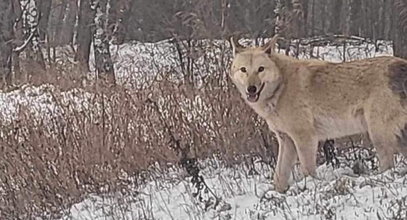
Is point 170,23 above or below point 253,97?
above

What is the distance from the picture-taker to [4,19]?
2053 cm

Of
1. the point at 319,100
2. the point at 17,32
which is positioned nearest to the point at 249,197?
the point at 319,100

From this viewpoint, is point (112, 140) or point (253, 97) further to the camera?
point (112, 140)

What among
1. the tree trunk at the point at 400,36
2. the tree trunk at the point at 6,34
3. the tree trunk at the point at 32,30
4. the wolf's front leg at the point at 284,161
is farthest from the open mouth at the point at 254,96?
the tree trunk at the point at 6,34

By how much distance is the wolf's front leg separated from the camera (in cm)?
689

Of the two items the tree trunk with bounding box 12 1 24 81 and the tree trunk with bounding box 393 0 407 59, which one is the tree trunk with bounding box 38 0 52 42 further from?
the tree trunk with bounding box 393 0 407 59

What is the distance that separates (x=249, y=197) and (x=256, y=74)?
1.05 metres

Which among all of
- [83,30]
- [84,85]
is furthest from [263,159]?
[83,30]

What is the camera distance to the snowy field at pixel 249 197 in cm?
588

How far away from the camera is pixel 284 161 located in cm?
700

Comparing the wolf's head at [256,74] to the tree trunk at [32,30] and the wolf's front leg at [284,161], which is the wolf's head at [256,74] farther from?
the tree trunk at [32,30]

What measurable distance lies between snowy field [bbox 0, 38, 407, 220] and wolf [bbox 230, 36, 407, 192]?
0.27m

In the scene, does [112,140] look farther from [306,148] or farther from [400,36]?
[400,36]

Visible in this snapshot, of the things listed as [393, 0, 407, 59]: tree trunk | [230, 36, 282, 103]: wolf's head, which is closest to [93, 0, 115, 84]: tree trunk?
[393, 0, 407, 59]: tree trunk
